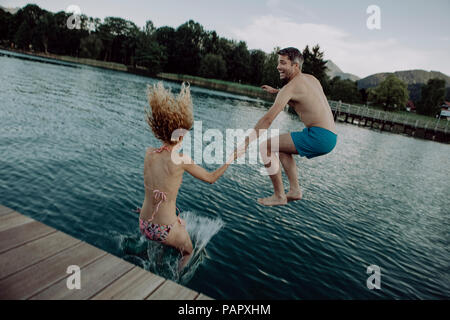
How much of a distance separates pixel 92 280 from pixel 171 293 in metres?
0.85

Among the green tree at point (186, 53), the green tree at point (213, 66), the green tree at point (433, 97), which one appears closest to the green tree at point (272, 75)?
the green tree at point (213, 66)

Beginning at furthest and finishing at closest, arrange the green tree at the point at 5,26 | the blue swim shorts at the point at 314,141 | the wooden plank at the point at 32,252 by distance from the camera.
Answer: the green tree at the point at 5,26 < the blue swim shorts at the point at 314,141 < the wooden plank at the point at 32,252

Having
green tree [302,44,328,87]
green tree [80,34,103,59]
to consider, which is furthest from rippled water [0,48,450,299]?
green tree [80,34,103,59]

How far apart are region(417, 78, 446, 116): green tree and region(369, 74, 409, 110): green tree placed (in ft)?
35.9

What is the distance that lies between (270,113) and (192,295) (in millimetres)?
2470

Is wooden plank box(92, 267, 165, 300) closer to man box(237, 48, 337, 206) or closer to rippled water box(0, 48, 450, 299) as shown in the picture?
rippled water box(0, 48, 450, 299)

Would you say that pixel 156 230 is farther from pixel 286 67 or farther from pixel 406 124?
pixel 406 124

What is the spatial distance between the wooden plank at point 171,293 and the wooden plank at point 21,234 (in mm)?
1797

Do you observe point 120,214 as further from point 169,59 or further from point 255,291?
point 169,59

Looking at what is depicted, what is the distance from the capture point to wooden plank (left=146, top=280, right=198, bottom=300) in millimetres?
2779

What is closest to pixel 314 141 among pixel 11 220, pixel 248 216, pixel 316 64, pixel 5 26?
pixel 11 220

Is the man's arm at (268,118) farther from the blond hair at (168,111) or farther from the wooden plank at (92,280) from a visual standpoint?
the wooden plank at (92,280)

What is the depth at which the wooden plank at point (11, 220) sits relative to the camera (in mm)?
3476

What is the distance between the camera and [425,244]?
8.65 metres
